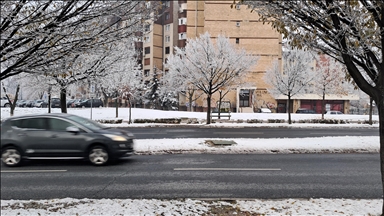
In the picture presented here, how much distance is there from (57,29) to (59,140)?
319 cm

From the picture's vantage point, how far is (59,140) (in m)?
6.70

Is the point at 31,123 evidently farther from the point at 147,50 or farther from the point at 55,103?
Result: the point at 147,50

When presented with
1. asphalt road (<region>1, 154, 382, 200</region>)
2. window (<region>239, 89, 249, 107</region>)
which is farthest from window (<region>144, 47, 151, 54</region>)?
asphalt road (<region>1, 154, 382, 200</region>)

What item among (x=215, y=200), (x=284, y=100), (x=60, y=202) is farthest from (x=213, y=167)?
(x=284, y=100)

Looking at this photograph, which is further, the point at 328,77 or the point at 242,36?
the point at 242,36

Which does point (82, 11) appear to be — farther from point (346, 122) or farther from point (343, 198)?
point (346, 122)

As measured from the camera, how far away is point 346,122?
25016mm

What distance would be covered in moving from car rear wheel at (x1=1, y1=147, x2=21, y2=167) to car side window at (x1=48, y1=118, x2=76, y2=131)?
801 millimetres

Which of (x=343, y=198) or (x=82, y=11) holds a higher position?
(x=82, y=11)

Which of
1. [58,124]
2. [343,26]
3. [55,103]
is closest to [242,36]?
[55,103]

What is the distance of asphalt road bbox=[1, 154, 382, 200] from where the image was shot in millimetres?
6137

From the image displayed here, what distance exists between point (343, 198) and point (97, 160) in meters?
5.99

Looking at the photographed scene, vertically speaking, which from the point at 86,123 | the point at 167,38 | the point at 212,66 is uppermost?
the point at 167,38

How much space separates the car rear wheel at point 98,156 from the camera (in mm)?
7957
